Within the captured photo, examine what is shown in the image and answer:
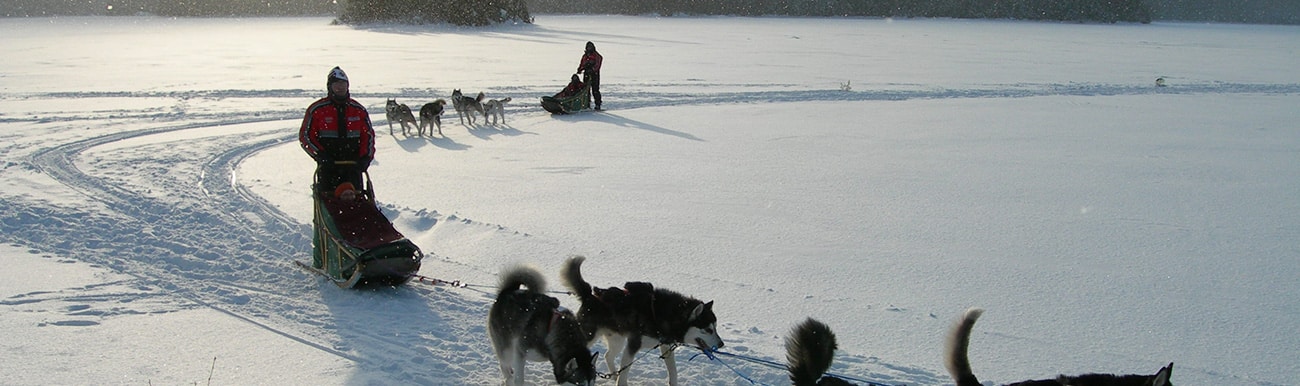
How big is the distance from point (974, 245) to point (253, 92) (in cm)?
1270

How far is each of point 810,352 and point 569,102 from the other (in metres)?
10.7

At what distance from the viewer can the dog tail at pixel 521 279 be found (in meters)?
3.64

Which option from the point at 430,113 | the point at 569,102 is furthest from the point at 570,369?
the point at 569,102

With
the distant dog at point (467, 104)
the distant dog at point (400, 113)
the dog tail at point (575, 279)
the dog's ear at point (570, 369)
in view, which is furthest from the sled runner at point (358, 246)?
the distant dog at point (467, 104)

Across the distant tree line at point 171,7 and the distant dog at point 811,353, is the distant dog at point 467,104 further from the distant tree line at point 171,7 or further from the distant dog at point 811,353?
the distant tree line at point 171,7

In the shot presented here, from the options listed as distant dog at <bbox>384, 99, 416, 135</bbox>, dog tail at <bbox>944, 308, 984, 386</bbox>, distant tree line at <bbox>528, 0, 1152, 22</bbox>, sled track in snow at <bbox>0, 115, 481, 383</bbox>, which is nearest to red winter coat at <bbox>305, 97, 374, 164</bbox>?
sled track in snow at <bbox>0, 115, 481, 383</bbox>

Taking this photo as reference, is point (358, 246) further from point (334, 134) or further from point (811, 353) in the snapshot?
point (811, 353)

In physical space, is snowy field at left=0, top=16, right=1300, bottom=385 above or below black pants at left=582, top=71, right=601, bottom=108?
below

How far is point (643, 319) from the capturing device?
11.7ft

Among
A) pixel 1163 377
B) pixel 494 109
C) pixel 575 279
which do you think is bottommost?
pixel 494 109

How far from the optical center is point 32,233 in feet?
19.8

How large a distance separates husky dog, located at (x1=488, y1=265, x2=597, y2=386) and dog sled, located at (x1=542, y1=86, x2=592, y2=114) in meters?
9.53

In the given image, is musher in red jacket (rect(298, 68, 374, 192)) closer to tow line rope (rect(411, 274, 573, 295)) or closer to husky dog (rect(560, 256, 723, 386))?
tow line rope (rect(411, 274, 573, 295))

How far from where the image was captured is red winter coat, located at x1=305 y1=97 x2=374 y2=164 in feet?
16.4
